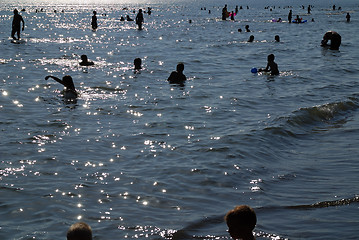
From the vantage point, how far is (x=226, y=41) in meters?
38.2

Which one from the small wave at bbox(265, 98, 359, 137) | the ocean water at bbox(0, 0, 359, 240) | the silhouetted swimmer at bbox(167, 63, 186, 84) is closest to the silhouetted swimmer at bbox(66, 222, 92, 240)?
the ocean water at bbox(0, 0, 359, 240)

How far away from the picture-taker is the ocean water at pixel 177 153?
24.5 ft

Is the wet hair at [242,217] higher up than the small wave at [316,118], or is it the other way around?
the wet hair at [242,217]

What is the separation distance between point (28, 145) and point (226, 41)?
28777mm

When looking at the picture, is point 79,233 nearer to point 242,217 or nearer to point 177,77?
point 242,217

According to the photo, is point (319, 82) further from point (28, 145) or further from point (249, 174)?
point (28, 145)

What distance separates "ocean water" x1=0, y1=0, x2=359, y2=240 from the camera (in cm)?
747

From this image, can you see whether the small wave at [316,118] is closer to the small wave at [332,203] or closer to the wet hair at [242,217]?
the small wave at [332,203]

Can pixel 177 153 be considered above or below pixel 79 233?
below

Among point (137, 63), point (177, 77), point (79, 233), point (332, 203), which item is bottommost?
point (332, 203)

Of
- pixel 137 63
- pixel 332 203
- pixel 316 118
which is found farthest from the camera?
pixel 137 63

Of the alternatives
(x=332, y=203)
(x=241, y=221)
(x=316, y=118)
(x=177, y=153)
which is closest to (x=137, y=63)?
(x=316, y=118)

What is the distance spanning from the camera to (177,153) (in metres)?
10.8

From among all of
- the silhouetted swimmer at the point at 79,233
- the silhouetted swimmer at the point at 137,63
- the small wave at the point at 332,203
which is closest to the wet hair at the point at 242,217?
the silhouetted swimmer at the point at 79,233
